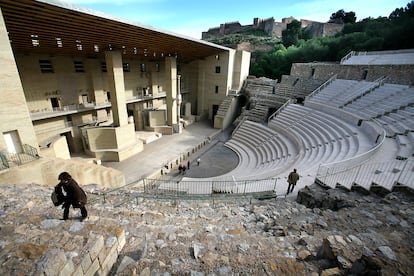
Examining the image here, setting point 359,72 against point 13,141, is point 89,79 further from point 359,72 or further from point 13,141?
point 359,72

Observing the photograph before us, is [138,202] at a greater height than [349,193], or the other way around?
[349,193]

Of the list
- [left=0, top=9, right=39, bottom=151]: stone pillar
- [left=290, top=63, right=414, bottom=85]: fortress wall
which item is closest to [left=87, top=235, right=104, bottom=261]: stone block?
[left=0, top=9, right=39, bottom=151]: stone pillar

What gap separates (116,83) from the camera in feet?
46.2

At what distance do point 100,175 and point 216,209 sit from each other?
703 cm

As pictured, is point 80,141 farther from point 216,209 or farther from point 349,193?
point 349,193

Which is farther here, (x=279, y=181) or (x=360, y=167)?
(x=279, y=181)

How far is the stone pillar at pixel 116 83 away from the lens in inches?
535

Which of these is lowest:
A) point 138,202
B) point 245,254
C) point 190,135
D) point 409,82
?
point 190,135

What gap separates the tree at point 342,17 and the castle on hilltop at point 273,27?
444cm

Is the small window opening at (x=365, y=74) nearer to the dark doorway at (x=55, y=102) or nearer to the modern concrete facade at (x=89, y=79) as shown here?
the modern concrete facade at (x=89, y=79)

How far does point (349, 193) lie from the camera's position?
234 inches

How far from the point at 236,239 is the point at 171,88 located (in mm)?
17593

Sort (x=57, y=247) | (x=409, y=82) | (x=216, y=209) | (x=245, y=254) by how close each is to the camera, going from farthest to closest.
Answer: (x=409, y=82)
(x=216, y=209)
(x=245, y=254)
(x=57, y=247)

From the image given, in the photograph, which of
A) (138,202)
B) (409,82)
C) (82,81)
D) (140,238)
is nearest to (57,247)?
(140,238)
